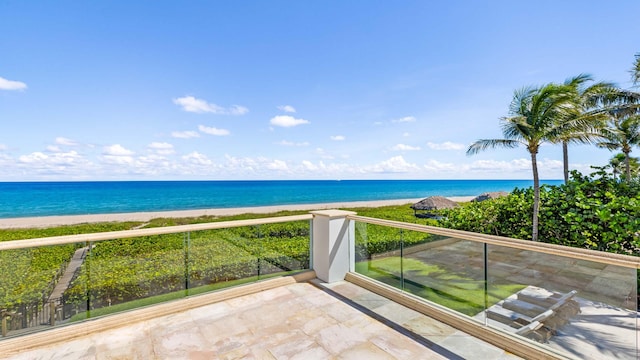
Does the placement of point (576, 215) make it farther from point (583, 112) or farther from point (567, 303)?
point (583, 112)

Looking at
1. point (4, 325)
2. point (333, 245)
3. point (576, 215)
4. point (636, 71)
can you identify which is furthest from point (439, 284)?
point (636, 71)

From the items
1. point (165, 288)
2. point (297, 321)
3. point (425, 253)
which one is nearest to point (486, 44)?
point (425, 253)

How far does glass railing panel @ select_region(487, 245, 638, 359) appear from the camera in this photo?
5.87ft

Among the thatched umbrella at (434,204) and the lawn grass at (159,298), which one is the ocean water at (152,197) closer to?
the thatched umbrella at (434,204)

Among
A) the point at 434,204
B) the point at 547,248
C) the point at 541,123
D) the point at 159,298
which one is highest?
the point at 541,123

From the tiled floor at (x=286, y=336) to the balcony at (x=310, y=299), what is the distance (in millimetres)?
14

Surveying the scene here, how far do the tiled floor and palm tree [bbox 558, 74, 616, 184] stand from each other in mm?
7685

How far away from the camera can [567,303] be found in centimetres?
208

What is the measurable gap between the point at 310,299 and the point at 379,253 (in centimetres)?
104

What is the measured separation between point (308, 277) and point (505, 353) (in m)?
2.35

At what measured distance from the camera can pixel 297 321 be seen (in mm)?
2723

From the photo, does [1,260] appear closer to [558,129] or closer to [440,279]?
[440,279]

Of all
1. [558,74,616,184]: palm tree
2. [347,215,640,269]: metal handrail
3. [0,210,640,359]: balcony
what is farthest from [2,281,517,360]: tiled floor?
[558,74,616,184]: palm tree

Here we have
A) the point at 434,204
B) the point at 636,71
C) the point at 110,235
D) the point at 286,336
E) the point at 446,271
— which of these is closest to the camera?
the point at 286,336
